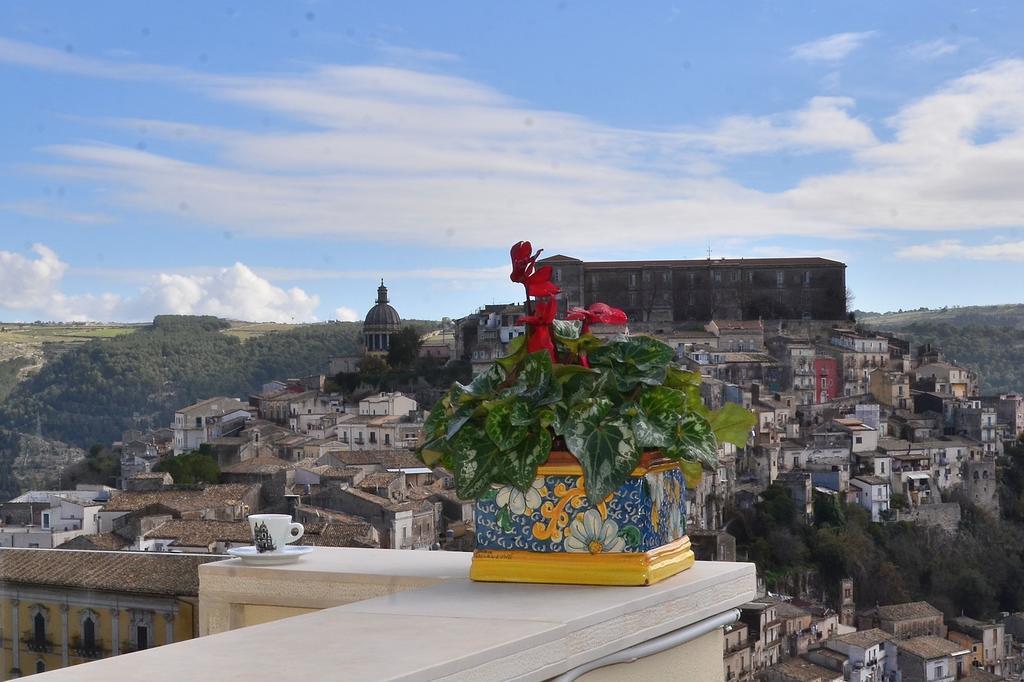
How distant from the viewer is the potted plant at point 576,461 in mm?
1425

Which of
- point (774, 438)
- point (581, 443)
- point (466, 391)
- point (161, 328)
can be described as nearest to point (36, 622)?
point (466, 391)

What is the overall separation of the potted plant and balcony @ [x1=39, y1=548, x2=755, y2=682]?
40 millimetres

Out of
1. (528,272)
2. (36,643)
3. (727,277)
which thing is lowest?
(36,643)

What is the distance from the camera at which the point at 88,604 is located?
1856 mm

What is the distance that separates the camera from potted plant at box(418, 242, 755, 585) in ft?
4.67

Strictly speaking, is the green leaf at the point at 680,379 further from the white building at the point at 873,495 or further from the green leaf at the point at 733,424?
the white building at the point at 873,495

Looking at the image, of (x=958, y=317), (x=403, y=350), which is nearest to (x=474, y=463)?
(x=403, y=350)

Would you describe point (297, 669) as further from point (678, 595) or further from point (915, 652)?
point (915, 652)

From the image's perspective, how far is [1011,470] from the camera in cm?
3109

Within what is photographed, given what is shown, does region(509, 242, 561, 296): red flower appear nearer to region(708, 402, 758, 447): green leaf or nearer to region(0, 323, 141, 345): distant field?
region(708, 402, 758, 447): green leaf

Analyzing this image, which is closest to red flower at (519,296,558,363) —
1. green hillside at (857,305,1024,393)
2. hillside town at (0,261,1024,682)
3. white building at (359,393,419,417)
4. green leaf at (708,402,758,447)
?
green leaf at (708,402,758,447)

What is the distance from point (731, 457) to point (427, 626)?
26050 millimetres

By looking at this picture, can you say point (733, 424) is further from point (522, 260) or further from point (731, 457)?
point (731, 457)

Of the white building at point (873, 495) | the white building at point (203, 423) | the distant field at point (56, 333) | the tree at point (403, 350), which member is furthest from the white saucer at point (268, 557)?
the tree at point (403, 350)
